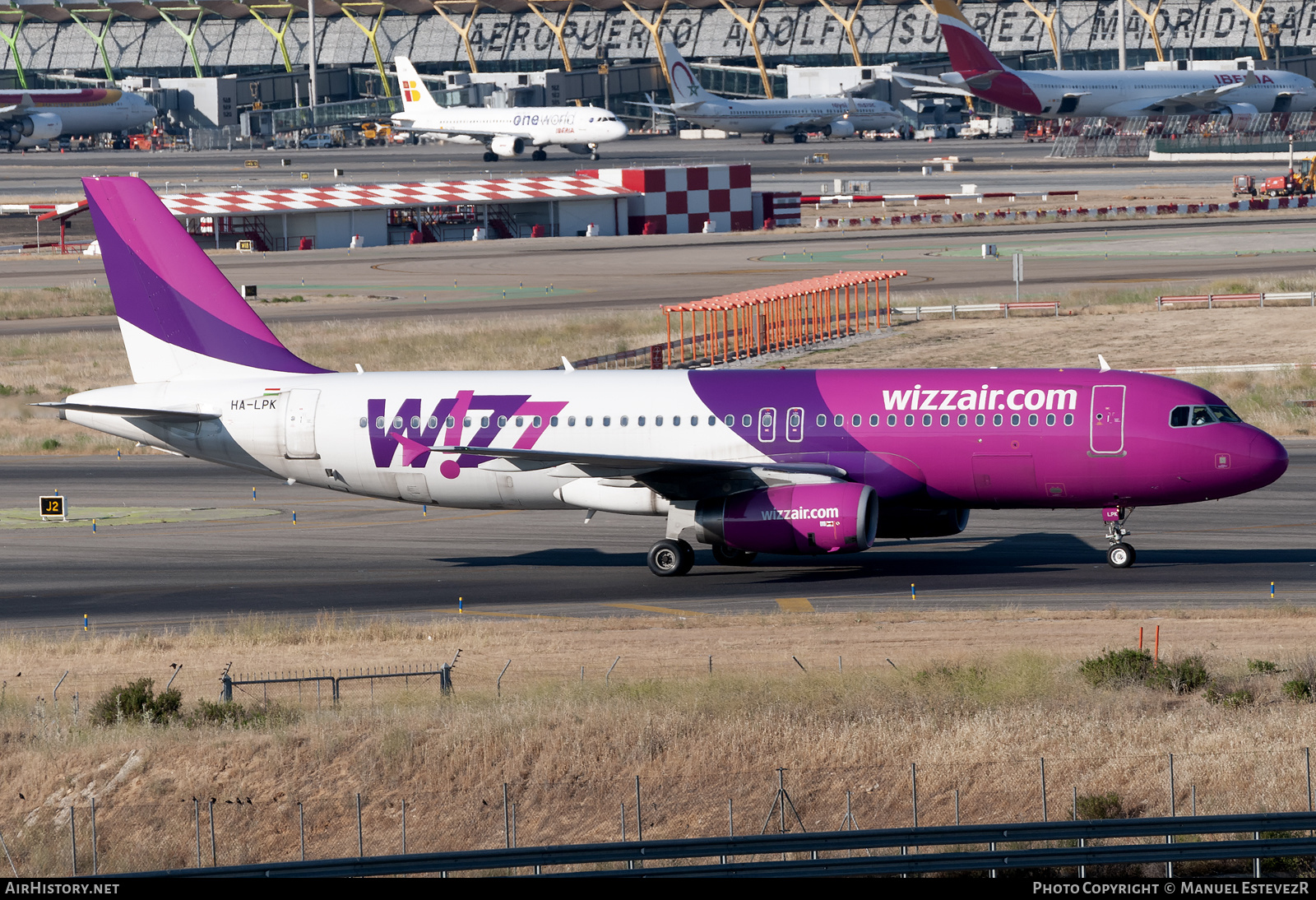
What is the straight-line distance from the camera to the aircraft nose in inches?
1342

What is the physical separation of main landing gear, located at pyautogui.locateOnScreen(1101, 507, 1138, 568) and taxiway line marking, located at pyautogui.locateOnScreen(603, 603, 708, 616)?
9.73 m

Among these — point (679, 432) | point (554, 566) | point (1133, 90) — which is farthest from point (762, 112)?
point (679, 432)

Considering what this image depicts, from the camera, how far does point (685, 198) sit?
118250 millimetres

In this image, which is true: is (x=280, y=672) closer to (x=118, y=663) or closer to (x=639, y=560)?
(x=118, y=663)

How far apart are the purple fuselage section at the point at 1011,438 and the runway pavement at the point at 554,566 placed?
83.8 inches

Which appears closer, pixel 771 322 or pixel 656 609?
pixel 656 609

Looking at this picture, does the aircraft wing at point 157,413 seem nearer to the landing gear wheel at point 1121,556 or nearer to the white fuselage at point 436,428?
the white fuselage at point 436,428

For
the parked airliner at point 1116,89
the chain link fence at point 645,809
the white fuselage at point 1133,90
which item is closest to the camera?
the chain link fence at point 645,809

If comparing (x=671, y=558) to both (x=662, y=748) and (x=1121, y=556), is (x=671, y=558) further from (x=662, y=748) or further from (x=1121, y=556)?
(x=662, y=748)

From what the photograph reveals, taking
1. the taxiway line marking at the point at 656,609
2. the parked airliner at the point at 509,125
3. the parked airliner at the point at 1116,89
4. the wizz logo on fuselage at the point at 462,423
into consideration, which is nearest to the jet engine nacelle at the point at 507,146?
the parked airliner at the point at 509,125

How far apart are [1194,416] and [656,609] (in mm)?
12118

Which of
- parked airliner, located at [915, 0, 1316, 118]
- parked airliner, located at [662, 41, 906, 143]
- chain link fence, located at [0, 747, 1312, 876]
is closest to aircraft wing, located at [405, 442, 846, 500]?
chain link fence, located at [0, 747, 1312, 876]

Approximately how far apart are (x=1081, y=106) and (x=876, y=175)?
1063 inches

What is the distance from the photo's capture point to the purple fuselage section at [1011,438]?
113ft
